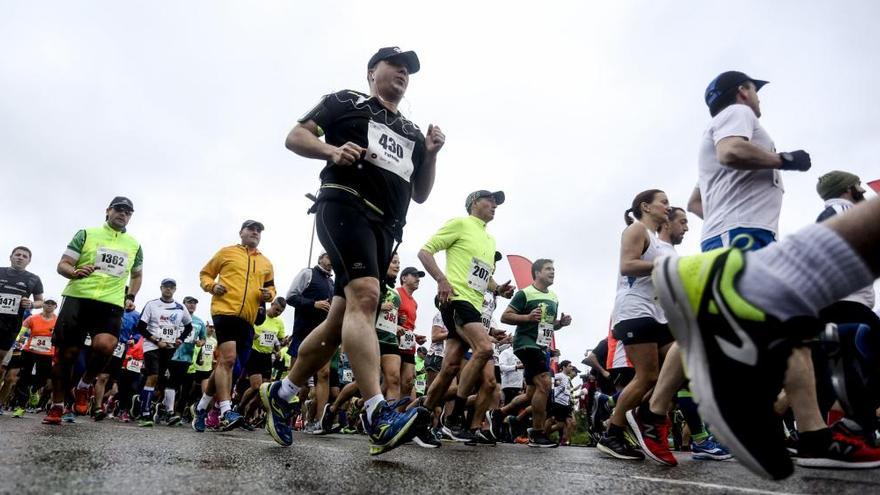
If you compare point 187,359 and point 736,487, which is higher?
point 187,359

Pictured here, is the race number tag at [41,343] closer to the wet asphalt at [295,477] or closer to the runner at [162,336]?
the runner at [162,336]

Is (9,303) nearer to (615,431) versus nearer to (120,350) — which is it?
(120,350)

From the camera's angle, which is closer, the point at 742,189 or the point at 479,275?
the point at 742,189

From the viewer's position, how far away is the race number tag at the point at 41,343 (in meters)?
11.9

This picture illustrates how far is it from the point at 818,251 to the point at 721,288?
21 cm

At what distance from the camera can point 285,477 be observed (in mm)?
1840

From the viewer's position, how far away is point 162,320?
33.7ft

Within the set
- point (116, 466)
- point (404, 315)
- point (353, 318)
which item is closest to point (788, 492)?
point (353, 318)

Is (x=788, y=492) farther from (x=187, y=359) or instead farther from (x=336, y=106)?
(x=187, y=359)

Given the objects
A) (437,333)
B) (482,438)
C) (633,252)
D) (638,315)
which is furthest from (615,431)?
(437,333)

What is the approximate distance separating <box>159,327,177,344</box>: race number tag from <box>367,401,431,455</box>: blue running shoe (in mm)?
8570

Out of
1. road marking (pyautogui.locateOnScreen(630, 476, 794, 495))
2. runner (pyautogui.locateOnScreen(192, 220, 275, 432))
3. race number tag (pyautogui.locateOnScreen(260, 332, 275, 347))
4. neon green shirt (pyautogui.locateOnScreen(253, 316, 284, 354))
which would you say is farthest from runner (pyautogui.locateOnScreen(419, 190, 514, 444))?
race number tag (pyautogui.locateOnScreen(260, 332, 275, 347))

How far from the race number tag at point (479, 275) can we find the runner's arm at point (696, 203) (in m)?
2.32

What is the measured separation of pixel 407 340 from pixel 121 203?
172 inches
